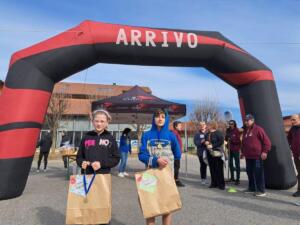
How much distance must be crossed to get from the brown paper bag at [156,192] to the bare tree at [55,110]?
28994 millimetres

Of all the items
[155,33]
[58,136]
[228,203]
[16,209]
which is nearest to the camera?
[16,209]

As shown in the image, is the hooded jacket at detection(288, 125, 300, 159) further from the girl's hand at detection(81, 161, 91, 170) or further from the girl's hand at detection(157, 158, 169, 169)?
the girl's hand at detection(81, 161, 91, 170)

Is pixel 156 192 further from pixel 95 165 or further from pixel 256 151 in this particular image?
pixel 256 151

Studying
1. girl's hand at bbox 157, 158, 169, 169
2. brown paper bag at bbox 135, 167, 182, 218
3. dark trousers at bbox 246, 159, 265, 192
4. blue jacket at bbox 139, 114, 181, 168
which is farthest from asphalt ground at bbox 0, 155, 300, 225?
girl's hand at bbox 157, 158, 169, 169

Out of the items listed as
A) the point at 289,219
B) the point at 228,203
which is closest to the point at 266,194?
the point at 228,203

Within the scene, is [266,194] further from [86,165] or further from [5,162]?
[5,162]

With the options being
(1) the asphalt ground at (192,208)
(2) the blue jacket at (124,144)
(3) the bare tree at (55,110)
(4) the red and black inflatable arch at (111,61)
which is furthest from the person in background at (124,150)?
(3) the bare tree at (55,110)

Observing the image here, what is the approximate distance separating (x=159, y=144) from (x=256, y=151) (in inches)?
144

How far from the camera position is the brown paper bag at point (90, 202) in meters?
3.26

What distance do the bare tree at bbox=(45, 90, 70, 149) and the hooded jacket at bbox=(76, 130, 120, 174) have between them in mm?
28500

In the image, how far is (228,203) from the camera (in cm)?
573

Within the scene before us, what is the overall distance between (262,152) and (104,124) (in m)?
4.12

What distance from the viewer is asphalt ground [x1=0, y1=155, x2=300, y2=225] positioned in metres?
4.57

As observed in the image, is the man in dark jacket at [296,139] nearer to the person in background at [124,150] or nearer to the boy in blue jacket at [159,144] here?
the boy in blue jacket at [159,144]
